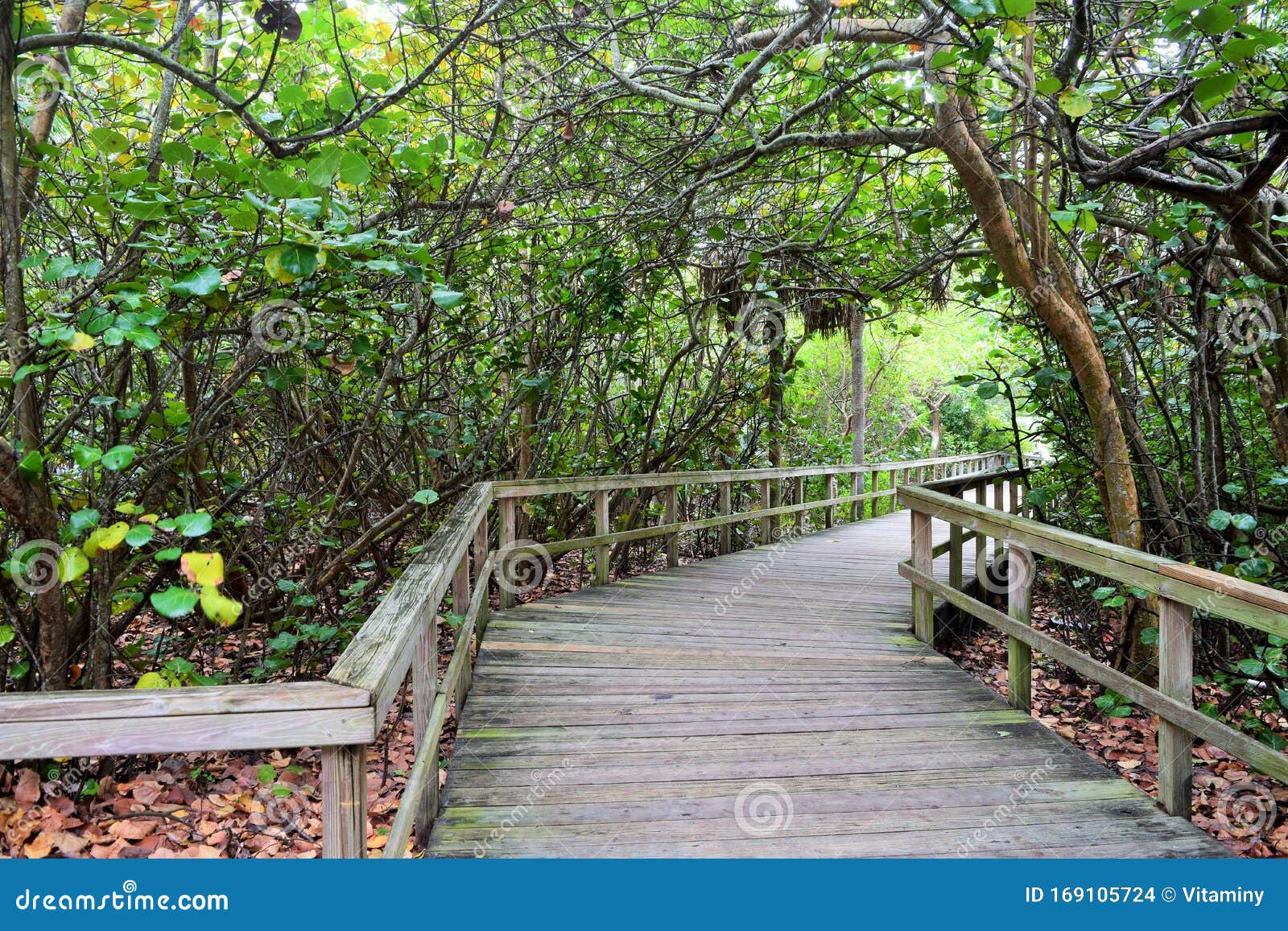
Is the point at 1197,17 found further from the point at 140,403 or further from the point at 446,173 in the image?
the point at 140,403

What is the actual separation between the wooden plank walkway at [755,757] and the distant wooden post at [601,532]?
3.28ft

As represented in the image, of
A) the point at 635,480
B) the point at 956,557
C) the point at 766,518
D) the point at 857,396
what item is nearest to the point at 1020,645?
the point at 956,557

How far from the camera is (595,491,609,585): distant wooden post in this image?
611 cm

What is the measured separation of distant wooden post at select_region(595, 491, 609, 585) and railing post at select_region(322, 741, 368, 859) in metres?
4.60

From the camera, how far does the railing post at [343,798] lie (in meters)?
1.45

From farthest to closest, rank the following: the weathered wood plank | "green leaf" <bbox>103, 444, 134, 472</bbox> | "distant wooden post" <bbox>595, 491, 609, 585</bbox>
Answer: "distant wooden post" <bbox>595, 491, 609, 585</bbox> → "green leaf" <bbox>103, 444, 134, 472</bbox> → the weathered wood plank

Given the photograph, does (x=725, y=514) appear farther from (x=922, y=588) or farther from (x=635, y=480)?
(x=922, y=588)

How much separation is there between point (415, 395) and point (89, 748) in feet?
16.1

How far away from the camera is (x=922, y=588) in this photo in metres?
4.91

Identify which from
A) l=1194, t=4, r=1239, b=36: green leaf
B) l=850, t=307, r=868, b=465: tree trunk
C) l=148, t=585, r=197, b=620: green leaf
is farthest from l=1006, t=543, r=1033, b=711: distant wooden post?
l=850, t=307, r=868, b=465: tree trunk

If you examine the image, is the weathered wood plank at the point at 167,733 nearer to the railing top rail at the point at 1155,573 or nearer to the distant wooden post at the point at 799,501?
the railing top rail at the point at 1155,573

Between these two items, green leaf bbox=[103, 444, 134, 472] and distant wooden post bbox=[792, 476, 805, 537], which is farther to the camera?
distant wooden post bbox=[792, 476, 805, 537]

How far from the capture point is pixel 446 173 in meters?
4.42

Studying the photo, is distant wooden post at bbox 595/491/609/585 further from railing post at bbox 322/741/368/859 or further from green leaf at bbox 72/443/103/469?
railing post at bbox 322/741/368/859
